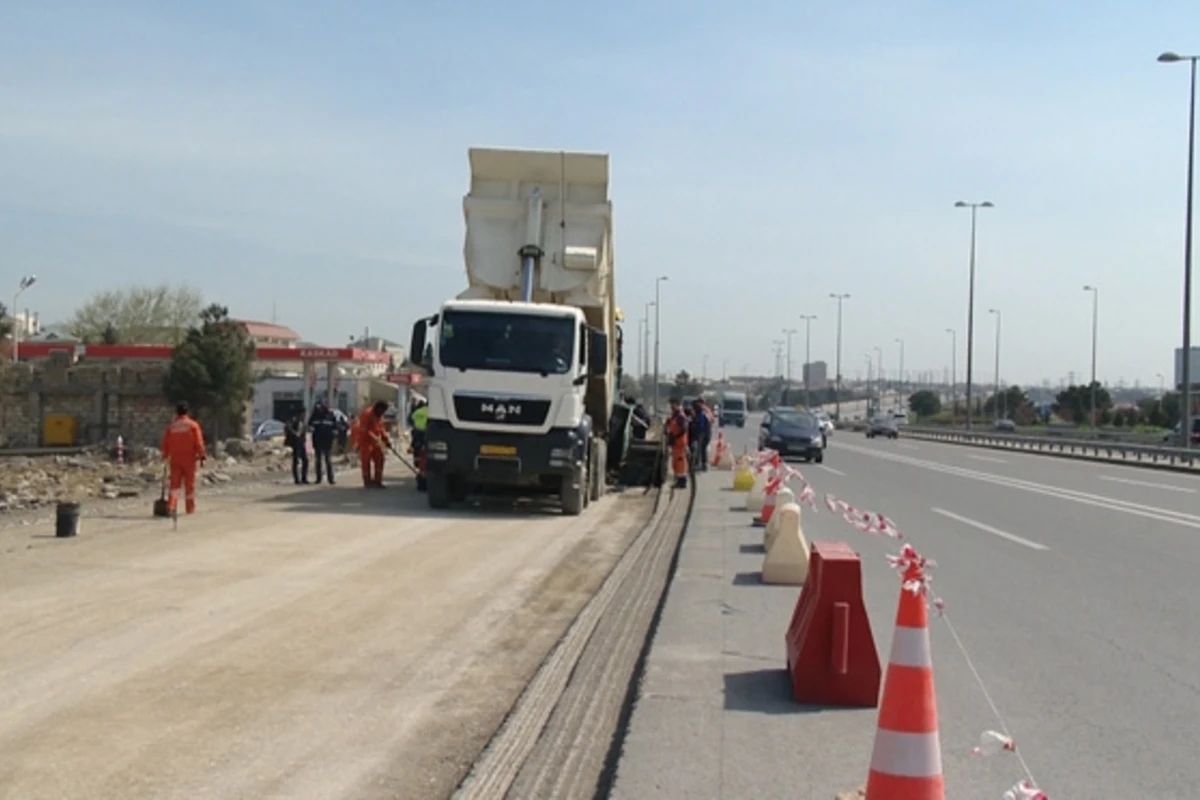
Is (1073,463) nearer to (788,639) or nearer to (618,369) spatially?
(618,369)

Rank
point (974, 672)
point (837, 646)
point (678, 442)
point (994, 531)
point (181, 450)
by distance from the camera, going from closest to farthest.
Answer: point (837, 646) → point (974, 672) → point (181, 450) → point (994, 531) → point (678, 442)

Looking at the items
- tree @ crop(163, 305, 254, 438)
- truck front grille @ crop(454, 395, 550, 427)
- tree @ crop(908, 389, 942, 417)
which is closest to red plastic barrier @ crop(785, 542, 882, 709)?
truck front grille @ crop(454, 395, 550, 427)

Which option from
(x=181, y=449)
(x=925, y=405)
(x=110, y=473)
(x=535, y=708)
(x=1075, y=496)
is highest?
(x=925, y=405)

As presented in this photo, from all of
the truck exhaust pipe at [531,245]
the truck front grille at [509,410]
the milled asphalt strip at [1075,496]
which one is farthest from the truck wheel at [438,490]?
the milled asphalt strip at [1075,496]

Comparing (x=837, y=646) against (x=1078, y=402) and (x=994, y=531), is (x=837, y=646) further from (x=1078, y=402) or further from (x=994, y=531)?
(x=1078, y=402)

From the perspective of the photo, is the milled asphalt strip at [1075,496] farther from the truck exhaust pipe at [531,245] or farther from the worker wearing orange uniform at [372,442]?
the worker wearing orange uniform at [372,442]

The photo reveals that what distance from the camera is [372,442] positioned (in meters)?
24.6

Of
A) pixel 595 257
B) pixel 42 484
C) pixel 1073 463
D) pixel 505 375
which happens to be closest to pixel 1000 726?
pixel 505 375

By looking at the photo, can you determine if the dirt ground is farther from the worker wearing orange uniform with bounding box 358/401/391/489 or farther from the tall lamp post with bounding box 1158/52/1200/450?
the tall lamp post with bounding box 1158/52/1200/450

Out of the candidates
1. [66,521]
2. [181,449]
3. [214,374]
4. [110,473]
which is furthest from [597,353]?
[214,374]

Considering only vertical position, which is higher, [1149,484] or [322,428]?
[322,428]

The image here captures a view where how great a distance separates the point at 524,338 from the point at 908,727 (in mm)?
15001

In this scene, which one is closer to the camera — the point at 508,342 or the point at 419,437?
the point at 508,342

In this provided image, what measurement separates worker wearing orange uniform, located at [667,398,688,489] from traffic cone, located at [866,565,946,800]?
2172cm
